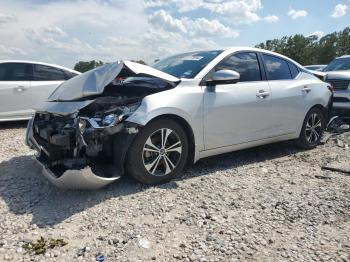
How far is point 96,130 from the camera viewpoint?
3.94m

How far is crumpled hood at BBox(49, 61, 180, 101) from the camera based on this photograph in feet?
14.3

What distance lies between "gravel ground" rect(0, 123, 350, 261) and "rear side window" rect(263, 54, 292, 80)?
56.1 inches

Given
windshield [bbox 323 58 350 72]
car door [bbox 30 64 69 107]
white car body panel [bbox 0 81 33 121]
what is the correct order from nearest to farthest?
white car body panel [bbox 0 81 33 121], car door [bbox 30 64 69 107], windshield [bbox 323 58 350 72]

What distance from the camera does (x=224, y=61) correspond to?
504cm

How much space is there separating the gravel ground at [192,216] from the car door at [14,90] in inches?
133

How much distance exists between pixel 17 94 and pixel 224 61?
5221 millimetres

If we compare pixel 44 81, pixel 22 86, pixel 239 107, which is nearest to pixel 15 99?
pixel 22 86

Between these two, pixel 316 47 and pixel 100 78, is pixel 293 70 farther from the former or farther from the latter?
pixel 316 47

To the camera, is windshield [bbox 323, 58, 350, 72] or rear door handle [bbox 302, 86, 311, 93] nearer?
rear door handle [bbox 302, 86, 311, 93]

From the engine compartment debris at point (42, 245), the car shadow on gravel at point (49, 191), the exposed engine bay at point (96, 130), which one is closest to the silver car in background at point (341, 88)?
the car shadow on gravel at point (49, 191)

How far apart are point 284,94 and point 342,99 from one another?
378 cm

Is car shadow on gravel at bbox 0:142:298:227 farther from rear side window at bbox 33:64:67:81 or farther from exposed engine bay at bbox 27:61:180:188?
rear side window at bbox 33:64:67:81

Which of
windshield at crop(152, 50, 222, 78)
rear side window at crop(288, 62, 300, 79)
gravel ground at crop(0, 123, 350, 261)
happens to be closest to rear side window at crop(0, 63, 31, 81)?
gravel ground at crop(0, 123, 350, 261)

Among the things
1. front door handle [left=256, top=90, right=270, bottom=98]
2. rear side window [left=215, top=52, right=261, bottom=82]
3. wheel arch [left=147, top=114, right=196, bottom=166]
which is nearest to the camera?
wheel arch [left=147, top=114, right=196, bottom=166]
